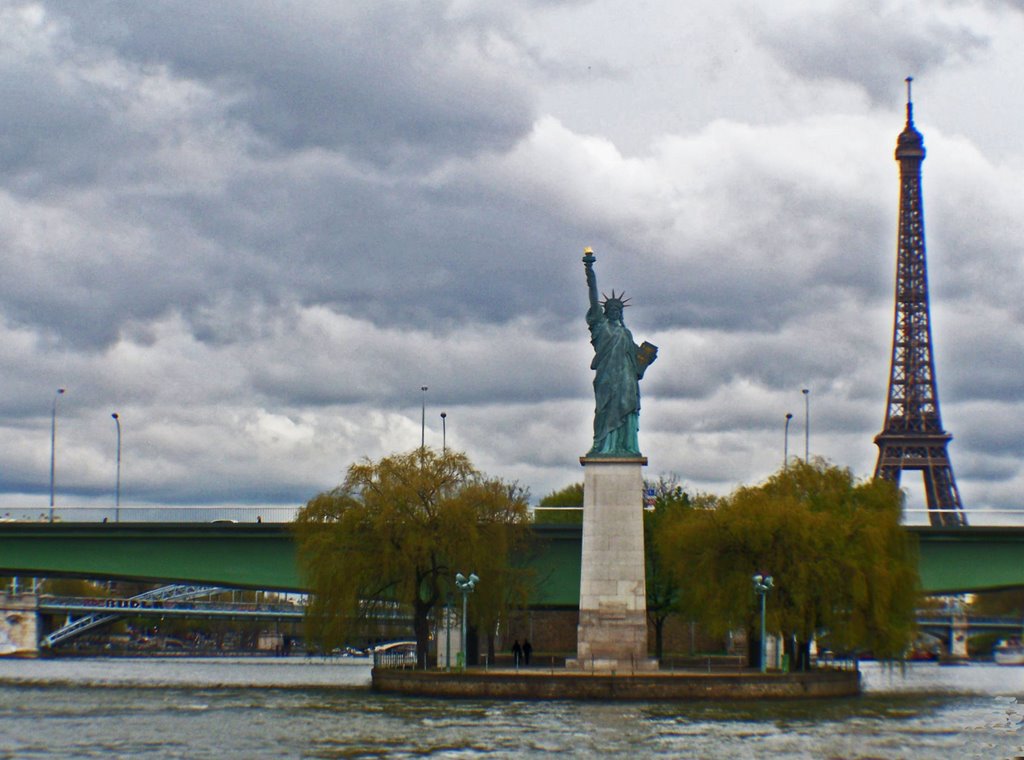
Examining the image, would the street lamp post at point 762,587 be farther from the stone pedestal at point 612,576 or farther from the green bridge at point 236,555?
the green bridge at point 236,555

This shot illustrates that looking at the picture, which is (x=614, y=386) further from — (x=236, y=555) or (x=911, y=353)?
(x=911, y=353)

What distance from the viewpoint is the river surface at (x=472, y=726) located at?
46969 millimetres

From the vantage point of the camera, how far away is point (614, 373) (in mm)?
73062

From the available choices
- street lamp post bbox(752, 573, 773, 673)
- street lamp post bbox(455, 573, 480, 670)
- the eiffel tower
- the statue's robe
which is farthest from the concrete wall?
street lamp post bbox(752, 573, 773, 673)

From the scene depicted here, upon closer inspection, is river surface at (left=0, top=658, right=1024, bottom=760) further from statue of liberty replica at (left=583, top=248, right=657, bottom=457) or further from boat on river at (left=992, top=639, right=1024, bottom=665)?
boat on river at (left=992, top=639, right=1024, bottom=665)

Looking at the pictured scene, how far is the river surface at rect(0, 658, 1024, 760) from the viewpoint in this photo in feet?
154

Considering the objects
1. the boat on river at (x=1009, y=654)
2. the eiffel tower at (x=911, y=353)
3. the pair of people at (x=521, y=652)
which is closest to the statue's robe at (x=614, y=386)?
the pair of people at (x=521, y=652)

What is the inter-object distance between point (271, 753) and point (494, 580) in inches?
1095

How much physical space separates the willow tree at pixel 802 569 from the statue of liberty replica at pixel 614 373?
518 cm

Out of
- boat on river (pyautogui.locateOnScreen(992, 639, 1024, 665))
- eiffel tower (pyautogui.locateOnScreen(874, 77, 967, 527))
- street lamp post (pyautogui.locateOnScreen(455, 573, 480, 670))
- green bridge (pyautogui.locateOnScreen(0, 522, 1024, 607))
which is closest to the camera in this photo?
street lamp post (pyautogui.locateOnScreen(455, 573, 480, 670))

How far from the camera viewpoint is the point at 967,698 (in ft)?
252

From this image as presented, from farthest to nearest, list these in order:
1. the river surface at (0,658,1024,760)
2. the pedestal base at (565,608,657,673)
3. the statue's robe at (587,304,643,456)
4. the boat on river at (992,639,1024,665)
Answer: the boat on river at (992,639,1024,665)
the statue's robe at (587,304,643,456)
the pedestal base at (565,608,657,673)
the river surface at (0,658,1024,760)

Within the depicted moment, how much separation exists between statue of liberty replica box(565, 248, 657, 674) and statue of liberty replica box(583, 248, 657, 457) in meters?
0.04

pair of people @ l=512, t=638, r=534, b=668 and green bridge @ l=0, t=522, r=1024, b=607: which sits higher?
green bridge @ l=0, t=522, r=1024, b=607
